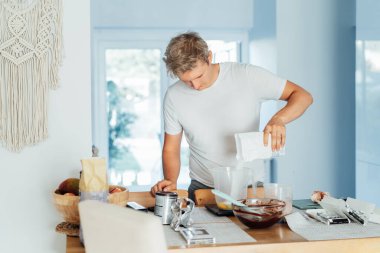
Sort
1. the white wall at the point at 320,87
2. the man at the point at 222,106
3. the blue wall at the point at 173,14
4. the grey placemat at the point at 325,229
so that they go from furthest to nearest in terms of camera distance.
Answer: the blue wall at the point at 173,14, the white wall at the point at 320,87, the man at the point at 222,106, the grey placemat at the point at 325,229

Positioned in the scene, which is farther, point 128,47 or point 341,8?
point 128,47

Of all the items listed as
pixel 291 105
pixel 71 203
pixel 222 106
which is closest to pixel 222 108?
pixel 222 106

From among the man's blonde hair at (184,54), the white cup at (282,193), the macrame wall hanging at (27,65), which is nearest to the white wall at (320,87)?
the man's blonde hair at (184,54)

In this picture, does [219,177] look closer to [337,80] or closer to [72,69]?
[72,69]

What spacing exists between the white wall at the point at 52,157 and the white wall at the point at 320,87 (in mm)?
2185

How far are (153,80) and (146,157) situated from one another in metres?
0.70

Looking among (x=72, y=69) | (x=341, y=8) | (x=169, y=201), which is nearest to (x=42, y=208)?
(x=72, y=69)

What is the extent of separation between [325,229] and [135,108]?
332 centimetres

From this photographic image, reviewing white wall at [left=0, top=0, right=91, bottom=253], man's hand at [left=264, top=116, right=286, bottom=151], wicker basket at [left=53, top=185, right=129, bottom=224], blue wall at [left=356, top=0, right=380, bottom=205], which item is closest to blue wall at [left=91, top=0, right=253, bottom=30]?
blue wall at [left=356, top=0, right=380, bottom=205]

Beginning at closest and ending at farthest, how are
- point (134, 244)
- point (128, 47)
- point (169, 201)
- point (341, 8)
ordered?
point (134, 244), point (169, 201), point (341, 8), point (128, 47)

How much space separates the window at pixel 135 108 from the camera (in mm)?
4754

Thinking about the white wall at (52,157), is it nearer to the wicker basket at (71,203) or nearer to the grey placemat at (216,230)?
the wicker basket at (71,203)

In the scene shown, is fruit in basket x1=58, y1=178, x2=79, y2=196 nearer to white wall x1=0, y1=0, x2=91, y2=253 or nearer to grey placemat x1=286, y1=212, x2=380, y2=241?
white wall x1=0, y1=0, x2=91, y2=253

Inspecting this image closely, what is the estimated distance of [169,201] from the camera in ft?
5.82
